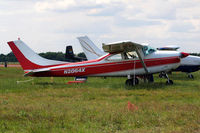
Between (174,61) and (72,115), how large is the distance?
8.89 metres

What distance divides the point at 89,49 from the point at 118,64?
8.16m

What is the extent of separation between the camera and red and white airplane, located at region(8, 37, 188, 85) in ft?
45.8

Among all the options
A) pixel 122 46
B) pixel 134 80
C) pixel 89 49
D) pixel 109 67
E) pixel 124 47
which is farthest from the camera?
pixel 89 49

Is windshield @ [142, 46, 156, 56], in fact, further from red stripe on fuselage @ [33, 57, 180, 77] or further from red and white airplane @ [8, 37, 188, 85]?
red stripe on fuselage @ [33, 57, 180, 77]

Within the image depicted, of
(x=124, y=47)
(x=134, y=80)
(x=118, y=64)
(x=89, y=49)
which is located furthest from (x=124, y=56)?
(x=89, y=49)

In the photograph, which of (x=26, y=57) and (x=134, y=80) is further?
(x=26, y=57)

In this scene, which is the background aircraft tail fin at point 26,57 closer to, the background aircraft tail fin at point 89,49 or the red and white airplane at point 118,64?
the red and white airplane at point 118,64

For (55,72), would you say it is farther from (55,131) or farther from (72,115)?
(55,131)

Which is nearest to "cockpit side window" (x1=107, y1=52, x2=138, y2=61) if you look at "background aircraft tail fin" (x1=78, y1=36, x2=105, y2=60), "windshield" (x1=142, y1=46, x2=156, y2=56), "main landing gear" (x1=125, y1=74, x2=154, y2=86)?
"windshield" (x1=142, y1=46, x2=156, y2=56)

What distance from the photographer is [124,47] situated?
1351 centimetres

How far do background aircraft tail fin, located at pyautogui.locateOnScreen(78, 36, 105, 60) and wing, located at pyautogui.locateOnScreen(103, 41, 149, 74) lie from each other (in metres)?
7.87

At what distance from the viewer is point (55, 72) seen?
14.7 meters

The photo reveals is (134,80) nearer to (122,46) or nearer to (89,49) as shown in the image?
(122,46)

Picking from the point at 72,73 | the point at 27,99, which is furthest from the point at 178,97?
the point at 72,73
